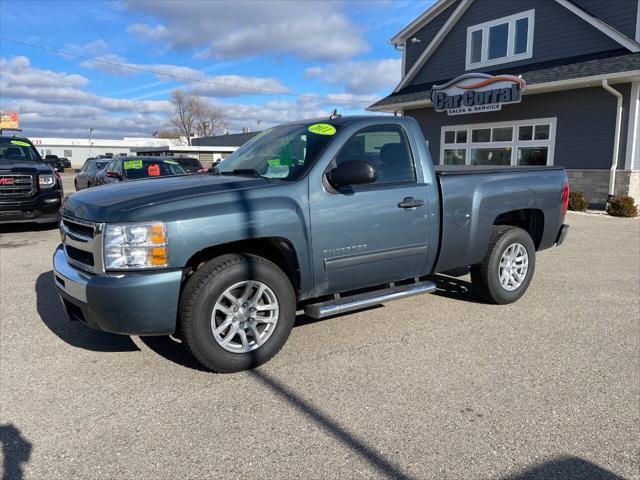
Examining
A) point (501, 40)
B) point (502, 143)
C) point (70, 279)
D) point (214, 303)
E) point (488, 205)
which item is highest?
point (501, 40)

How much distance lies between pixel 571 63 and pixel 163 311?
50.4 ft

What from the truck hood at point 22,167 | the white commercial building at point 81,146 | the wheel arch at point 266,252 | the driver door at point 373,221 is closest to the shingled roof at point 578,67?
the driver door at point 373,221

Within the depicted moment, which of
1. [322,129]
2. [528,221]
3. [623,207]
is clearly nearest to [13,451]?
[322,129]

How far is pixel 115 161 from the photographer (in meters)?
13.1

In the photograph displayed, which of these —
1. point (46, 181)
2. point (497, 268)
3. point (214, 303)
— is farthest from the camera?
point (46, 181)

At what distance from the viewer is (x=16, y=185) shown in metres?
9.63

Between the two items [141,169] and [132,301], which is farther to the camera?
[141,169]

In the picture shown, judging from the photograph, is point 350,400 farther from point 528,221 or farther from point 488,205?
point 528,221

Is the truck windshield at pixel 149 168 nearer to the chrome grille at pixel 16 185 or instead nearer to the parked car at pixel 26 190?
the parked car at pixel 26 190

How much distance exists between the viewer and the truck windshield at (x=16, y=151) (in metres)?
10.6

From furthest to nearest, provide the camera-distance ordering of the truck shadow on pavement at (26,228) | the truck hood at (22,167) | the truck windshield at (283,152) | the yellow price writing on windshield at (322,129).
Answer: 1. the truck shadow on pavement at (26,228)
2. the truck hood at (22,167)
3. the yellow price writing on windshield at (322,129)
4. the truck windshield at (283,152)

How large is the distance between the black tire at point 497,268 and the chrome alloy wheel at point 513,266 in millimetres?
36

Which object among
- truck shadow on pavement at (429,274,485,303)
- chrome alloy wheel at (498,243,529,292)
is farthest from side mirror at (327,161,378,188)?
truck shadow on pavement at (429,274,485,303)

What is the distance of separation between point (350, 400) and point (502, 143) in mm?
15527
